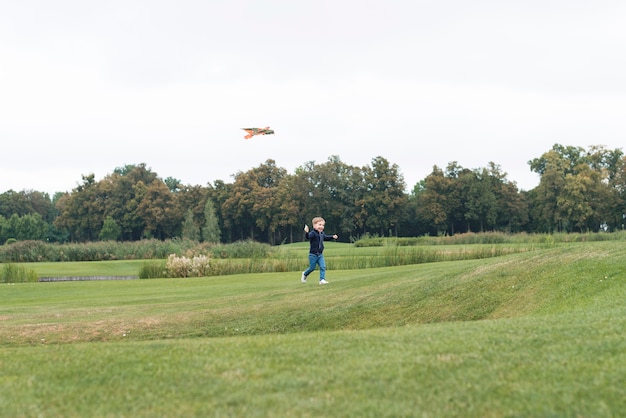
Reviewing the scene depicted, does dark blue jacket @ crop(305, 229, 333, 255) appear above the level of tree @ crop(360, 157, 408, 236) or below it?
below

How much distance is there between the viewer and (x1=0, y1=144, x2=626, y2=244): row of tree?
71.0m

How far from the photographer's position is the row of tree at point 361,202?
71000 mm

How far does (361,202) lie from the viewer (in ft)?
257

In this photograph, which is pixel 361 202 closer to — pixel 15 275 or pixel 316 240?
pixel 15 275

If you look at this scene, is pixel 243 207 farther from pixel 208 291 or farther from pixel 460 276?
pixel 460 276

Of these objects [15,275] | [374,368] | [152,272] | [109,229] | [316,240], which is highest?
[109,229]

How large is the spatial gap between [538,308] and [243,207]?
71.6 m

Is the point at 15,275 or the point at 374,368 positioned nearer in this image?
Result: the point at 374,368

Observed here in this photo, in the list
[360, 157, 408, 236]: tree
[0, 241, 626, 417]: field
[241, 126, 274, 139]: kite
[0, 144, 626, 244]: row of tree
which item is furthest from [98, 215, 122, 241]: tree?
[0, 241, 626, 417]: field

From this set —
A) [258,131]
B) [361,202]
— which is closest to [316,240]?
[258,131]

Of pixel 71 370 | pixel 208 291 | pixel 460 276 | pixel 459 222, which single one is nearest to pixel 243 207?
pixel 459 222

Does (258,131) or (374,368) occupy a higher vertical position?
(258,131)

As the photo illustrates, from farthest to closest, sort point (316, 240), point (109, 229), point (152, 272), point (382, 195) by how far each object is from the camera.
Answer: point (109, 229) < point (382, 195) < point (152, 272) < point (316, 240)

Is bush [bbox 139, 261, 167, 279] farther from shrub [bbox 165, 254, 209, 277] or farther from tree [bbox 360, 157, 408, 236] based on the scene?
tree [bbox 360, 157, 408, 236]
